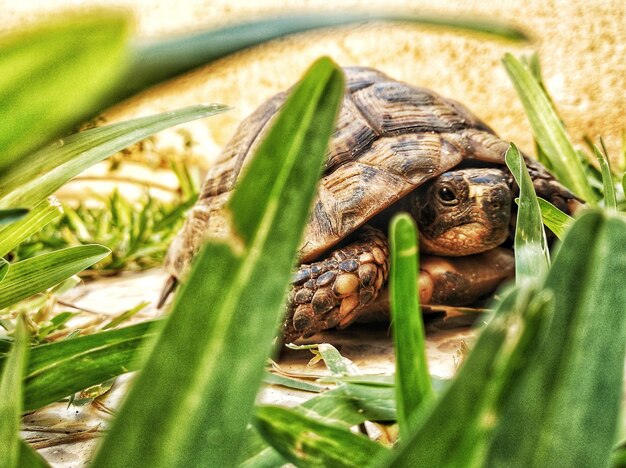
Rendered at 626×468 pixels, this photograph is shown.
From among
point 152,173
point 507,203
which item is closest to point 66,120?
point 507,203

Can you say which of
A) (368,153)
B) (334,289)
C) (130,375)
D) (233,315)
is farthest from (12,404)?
(368,153)

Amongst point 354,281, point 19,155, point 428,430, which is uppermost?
point 19,155

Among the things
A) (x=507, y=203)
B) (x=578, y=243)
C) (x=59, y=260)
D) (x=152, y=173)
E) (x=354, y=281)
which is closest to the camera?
(x=578, y=243)

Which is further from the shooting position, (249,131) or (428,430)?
(249,131)

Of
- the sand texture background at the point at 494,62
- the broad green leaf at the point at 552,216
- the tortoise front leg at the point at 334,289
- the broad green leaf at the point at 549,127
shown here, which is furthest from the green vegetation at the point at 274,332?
the sand texture background at the point at 494,62

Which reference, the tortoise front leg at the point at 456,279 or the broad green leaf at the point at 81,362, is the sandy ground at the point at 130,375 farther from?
the broad green leaf at the point at 81,362

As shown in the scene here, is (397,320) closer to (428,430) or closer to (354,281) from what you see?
(428,430)
